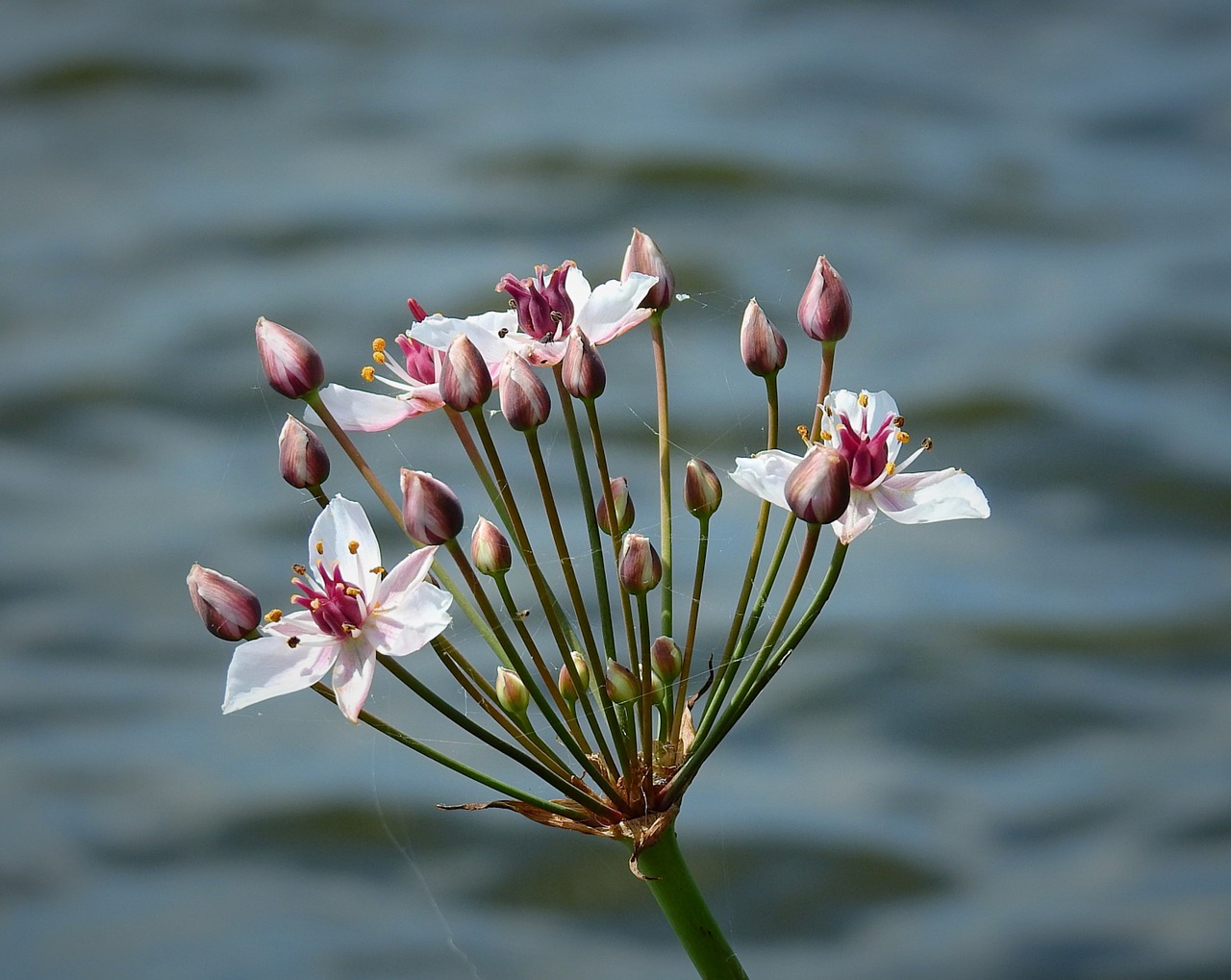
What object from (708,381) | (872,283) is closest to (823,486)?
(708,381)

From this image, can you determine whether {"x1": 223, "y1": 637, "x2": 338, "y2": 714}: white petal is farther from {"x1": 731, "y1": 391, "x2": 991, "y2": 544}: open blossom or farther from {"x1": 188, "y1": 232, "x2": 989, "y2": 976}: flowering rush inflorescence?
{"x1": 731, "y1": 391, "x2": 991, "y2": 544}: open blossom

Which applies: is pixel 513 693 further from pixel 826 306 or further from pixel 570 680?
pixel 826 306

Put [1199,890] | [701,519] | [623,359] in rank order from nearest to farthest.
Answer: [701,519] → [1199,890] → [623,359]

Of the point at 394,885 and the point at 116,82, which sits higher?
the point at 116,82

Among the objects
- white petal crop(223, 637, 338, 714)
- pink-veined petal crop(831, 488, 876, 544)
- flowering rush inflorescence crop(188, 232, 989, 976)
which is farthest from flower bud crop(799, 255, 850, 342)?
white petal crop(223, 637, 338, 714)

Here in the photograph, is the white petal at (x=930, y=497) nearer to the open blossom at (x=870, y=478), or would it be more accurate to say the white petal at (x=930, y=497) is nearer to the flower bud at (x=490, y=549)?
the open blossom at (x=870, y=478)

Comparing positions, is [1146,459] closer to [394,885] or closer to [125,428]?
[394,885]

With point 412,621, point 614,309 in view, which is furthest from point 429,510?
point 614,309
